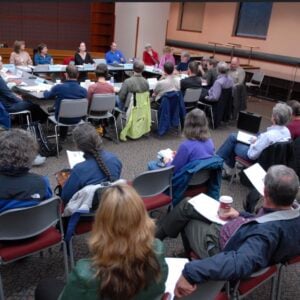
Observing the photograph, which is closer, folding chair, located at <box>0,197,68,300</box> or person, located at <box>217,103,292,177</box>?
folding chair, located at <box>0,197,68,300</box>

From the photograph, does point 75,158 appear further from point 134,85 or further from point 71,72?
point 134,85

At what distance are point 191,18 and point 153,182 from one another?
1031 cm

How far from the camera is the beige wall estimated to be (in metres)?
8.67

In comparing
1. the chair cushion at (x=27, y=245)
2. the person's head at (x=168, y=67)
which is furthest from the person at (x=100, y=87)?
the chair cushion at (x=27, y=245)

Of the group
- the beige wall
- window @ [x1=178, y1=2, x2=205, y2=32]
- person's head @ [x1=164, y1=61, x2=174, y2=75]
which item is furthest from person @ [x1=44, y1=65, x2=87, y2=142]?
window @ [x1=178, y1=2, x2=205, y2=32]

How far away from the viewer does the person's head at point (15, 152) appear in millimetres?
1895

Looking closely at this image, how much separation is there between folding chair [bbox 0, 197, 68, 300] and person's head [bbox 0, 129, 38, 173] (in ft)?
0.86

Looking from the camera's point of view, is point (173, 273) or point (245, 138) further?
point (245, 138)

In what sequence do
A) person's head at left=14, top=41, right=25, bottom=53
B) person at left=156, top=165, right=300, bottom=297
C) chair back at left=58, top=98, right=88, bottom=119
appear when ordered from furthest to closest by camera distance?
person's head at left=14, top=41, right=25, bottom=53 < chair back at left=58, top=98, right=88, bottom=119 < person at left=156, top=165, right=300, bottom=297

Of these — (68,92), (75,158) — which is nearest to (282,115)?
(75,158)

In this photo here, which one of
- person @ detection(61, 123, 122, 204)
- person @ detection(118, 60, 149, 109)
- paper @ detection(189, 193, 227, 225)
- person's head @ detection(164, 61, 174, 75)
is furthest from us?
person's head @ detection(164, 61, 174, 75)

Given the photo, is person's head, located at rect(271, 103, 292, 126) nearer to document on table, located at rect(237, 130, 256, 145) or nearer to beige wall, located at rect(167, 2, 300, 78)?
document on table, located at rect(237, 130, 256, 145)

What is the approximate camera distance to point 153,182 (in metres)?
2.44

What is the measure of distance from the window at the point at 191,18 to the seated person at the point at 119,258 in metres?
11.0
